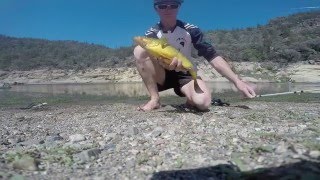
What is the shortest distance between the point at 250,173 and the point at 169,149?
98cm

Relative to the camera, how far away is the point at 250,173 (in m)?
2.74

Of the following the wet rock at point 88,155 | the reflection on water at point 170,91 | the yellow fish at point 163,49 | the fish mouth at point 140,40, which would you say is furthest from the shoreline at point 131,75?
the wet rock at point 88,155

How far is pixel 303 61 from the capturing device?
1096 inches

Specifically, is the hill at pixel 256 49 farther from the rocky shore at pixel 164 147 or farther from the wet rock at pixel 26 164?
the wet rock at pixel 26 164

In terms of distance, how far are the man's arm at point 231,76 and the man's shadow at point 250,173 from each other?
2.58m

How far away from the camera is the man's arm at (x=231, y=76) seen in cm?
543

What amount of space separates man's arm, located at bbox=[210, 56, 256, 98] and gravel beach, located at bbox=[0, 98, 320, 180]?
34 cm

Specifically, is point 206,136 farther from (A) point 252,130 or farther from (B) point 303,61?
(B) point 303,61

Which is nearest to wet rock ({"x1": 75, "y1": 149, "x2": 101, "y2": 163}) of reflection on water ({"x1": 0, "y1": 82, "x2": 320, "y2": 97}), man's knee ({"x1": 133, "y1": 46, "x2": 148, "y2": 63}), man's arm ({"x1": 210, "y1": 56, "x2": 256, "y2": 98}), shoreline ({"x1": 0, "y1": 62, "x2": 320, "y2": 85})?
man's arm ({"x1": 210, "y1": 56, "x2": 256, "y2": 98})

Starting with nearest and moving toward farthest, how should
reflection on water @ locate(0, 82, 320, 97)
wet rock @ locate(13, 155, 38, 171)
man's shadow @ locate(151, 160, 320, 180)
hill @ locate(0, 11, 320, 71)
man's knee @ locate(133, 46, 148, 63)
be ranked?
1. man's shadow @ locate(151, 160, 320, 180)
2. wet rock @ locate(13, 155, 38, 171)
3. man's knee @ locate(133, 46, 148, 63)
4. reflection on water @ locate(0, 82, 320, 97)
5. hill @ locate(0, 11, 320, 71)

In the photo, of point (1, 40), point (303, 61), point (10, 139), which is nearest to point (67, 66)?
point (303, 61)

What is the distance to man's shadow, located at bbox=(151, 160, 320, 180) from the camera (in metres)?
2.53

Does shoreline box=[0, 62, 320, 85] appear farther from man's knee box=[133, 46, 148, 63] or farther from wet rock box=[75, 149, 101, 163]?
wet rock box=[75, 149, 101, 163]

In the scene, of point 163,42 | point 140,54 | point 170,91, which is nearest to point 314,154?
point 163,42
